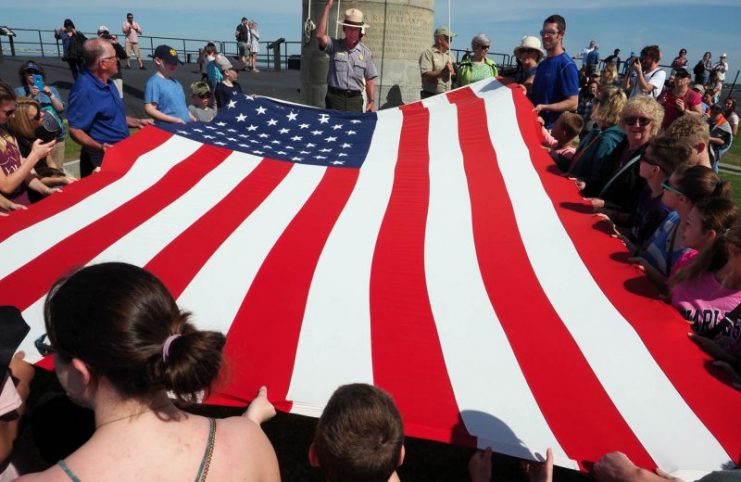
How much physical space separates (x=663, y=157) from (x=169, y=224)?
2.70m

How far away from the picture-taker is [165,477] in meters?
1.12

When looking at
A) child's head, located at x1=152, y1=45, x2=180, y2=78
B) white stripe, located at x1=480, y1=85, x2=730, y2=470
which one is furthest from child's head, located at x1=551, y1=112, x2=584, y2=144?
child's head, located at x1=152, y1=45, x2=180, y2=78

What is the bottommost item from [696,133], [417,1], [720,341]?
[720,341]

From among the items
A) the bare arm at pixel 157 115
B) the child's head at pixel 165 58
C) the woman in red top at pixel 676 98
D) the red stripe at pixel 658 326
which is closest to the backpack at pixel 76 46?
the child's head at pixel 165 58

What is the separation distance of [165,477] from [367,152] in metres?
3.13

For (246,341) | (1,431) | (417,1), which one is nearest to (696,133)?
(246,341)

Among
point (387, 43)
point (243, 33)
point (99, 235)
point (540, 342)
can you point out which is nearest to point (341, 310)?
point (540, 342)

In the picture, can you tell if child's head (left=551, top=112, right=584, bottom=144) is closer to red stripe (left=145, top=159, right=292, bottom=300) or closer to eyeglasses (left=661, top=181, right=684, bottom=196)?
eyeglasses (left=661, top=181, right=684, bottom=196)

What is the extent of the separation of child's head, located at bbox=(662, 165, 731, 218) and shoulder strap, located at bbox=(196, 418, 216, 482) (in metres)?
2.15

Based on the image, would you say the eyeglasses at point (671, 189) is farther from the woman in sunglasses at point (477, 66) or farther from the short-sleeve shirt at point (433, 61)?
the short-sleeve shirt at point (433, 61)

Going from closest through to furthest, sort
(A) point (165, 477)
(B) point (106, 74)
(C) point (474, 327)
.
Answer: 1. (A) point (165, 477)
2. (C) point (474, 327)
3. (B) point (106, 74)

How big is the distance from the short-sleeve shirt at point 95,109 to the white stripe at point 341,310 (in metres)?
2.06

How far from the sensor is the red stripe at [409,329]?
1727 mm

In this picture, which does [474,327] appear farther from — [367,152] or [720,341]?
[367,152]
